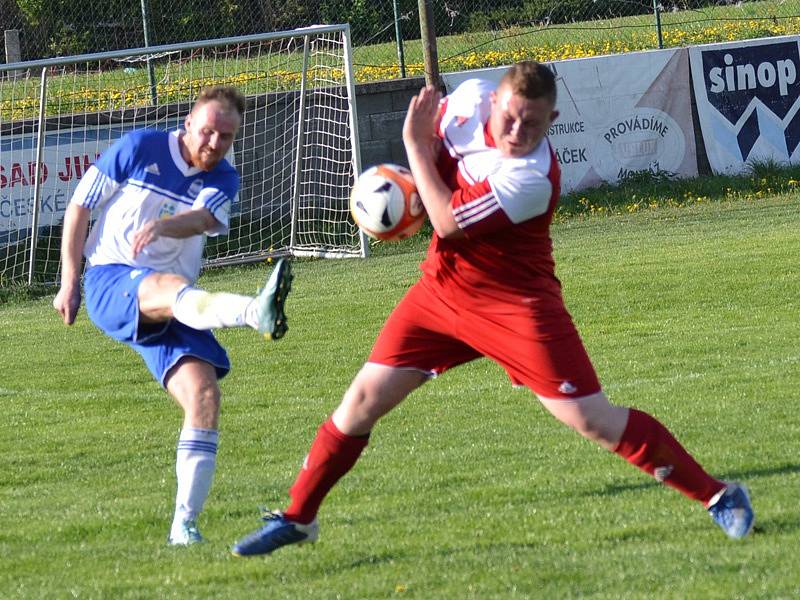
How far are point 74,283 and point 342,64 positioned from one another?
38.0ft

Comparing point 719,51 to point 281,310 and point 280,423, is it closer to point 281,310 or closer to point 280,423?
point 280,423

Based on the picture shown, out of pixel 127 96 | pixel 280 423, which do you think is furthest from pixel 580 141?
pixel 280 423

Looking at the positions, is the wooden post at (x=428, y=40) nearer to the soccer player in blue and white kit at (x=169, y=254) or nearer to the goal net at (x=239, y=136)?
the goal net at (x=239, y=136)

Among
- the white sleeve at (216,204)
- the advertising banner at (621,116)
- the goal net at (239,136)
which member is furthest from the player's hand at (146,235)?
the advertising banner at (621,116)

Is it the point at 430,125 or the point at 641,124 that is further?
the point at 641,124

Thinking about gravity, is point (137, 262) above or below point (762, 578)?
above

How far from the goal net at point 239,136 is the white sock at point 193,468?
10.2m

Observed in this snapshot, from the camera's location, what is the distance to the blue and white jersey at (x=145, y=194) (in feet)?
19.1

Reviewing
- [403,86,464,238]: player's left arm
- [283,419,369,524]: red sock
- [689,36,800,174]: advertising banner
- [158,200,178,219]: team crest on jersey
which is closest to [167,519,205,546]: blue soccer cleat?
[283,419,369,524]: red sock

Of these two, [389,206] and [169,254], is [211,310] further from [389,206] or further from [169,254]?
[389,206]

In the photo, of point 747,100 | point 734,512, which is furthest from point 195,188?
point 747,100

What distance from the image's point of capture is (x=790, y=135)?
19250 mm

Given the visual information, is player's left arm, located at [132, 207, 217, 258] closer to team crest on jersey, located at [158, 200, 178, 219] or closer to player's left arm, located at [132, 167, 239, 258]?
player's left arm, located at [132, 167, 239, 258]

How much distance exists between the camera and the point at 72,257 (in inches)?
230
